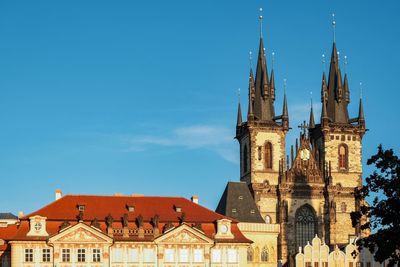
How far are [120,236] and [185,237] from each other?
6.36 m

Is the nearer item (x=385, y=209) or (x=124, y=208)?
(x=385, y=209)

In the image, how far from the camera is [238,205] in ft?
328

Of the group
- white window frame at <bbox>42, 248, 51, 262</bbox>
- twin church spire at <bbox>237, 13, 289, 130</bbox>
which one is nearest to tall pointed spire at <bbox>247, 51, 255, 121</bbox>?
twin church spire at <bbox>237, 13, 289, 130</bbox>

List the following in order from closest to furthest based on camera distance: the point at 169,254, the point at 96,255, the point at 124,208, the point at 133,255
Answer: the point at 96,255, the point at 133,255, the point at 169,254, the point at 124,208

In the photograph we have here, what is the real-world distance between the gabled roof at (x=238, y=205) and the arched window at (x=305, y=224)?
55.2ft

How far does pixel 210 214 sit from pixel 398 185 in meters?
37.8

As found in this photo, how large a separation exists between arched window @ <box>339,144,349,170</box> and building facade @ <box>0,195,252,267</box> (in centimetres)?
4032

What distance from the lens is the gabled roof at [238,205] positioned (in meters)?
98.9

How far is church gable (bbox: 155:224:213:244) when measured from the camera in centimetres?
8269

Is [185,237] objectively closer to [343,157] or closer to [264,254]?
[264,254]

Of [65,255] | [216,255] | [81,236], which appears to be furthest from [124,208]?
[216,255]

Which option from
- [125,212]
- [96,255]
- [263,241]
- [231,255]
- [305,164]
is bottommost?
[231,255]

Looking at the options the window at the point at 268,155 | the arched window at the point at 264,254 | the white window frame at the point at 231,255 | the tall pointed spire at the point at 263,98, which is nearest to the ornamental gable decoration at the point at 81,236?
the white window frame at the point at 231,255

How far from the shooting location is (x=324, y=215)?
11750 cm
